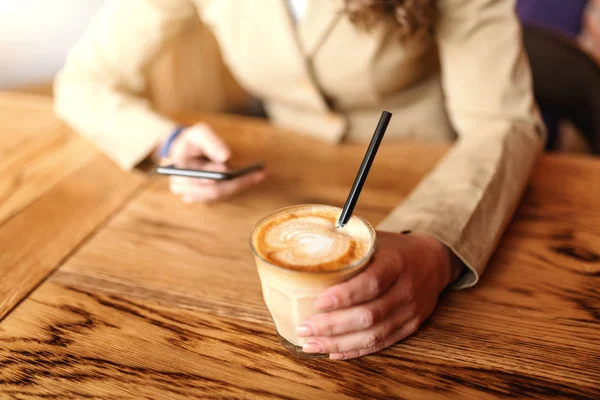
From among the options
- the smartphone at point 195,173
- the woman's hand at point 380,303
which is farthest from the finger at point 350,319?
the smartphone at point 195,173

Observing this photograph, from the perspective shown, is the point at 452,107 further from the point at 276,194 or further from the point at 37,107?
the point at 37,107

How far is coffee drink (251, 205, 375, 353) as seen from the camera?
61 cm

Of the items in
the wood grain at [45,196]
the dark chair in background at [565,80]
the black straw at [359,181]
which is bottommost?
the dark chair in background at [565,80]

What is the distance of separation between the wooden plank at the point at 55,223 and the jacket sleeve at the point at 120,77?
2.6 inches

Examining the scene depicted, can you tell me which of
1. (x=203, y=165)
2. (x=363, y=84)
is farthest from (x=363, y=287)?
(x=363, y=84)

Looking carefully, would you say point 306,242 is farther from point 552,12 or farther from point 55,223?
point 552,12

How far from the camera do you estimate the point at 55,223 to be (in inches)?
39.0

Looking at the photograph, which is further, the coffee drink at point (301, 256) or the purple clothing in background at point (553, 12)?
the purple clothing in background at point (553, 12)

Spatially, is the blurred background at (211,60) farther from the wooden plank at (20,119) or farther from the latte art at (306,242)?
the latte art at (306,242)

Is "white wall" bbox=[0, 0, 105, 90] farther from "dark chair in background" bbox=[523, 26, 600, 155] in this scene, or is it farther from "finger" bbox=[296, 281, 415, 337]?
"finger" bbox=[296, 281, 415, 337]

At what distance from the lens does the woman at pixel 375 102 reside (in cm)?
72

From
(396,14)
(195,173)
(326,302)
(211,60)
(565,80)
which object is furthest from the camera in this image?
(211,60)

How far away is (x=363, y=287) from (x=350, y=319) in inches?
1.7

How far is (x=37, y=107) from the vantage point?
4.90ft
